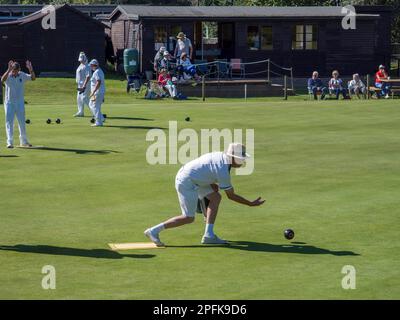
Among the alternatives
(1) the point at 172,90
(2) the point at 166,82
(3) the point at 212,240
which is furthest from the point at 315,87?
(3) the point at 212,240

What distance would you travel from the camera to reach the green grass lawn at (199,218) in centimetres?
1333

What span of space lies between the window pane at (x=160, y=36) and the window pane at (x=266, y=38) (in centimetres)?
612

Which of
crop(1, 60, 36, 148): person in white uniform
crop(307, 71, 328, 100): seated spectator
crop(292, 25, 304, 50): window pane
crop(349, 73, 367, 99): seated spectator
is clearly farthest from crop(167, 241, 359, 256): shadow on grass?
crop(292, 25, 304, 50): window pane

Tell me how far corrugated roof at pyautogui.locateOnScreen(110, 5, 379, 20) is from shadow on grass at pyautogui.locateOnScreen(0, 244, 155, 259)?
40452mm

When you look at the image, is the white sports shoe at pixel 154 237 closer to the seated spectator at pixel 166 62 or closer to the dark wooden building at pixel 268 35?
the seated spectator at pixel 166 62

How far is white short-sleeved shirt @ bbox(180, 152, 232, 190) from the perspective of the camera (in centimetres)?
1491

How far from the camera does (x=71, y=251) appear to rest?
15406mm

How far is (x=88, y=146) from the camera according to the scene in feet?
94.6

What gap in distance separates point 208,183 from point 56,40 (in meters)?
43.1

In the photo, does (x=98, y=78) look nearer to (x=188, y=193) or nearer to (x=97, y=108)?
(x=97, y=108)

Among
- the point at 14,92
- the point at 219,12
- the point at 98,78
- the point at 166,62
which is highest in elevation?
the point at 219,12

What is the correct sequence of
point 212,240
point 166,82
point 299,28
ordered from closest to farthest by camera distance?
1. point 212,240
2. point 166,82
3. point 299,28

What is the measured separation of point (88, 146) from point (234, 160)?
14538 millimetres

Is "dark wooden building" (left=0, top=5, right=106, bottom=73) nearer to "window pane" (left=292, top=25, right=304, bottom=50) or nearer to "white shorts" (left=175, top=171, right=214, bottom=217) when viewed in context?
"window pane" (left=292, top=25, right=304, bottom=50)
